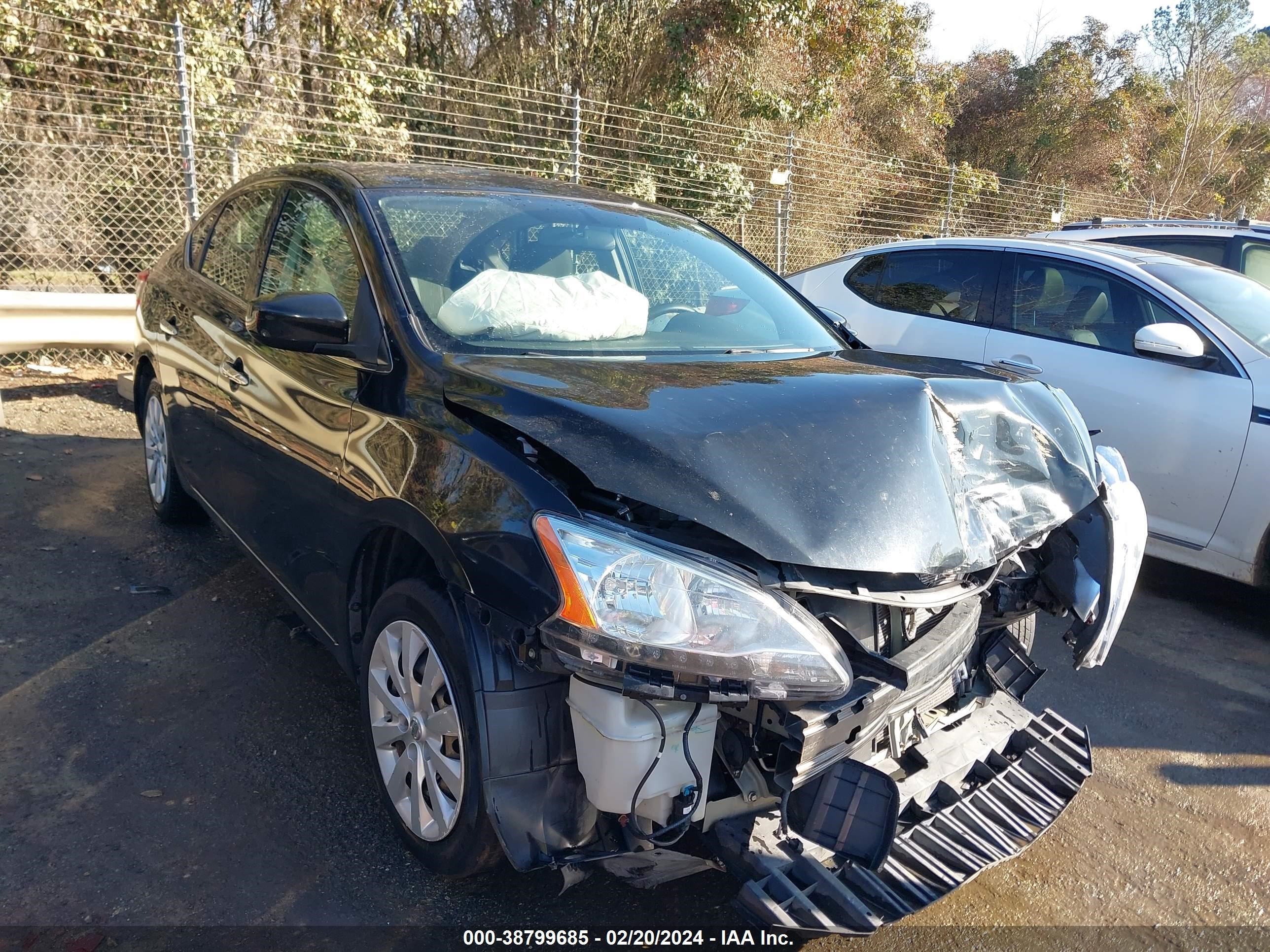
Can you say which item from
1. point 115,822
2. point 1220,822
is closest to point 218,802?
point 115,822

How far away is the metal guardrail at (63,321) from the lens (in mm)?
6668

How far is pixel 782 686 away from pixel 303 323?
1.68 meters

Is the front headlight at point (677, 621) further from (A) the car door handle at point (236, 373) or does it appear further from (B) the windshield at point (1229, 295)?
(B) the windshield at point (1229, 295)

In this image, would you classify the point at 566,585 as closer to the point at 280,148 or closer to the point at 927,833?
the point at 927,833

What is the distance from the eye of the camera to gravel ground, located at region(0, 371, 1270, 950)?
97.3 inches

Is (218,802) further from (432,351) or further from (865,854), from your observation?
(865,854)

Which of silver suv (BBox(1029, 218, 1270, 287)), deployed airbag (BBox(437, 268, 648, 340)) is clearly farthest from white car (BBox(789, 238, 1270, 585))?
deployed airbag (BBox(437, 268, 648, 340))

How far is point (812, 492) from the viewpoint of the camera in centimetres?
215

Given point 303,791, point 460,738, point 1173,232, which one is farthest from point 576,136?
point 460,738

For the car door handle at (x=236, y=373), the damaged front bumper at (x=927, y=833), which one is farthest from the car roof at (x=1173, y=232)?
the car door handle at (x=236, y=373)

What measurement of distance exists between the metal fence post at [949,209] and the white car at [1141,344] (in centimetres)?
910

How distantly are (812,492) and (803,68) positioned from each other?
14.5m

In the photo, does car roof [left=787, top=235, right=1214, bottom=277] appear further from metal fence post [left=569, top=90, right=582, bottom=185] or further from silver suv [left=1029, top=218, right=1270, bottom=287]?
metal fence post [left=569, top=90, right=582, bottom=185]

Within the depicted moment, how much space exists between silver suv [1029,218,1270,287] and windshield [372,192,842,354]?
3657 millimetres
